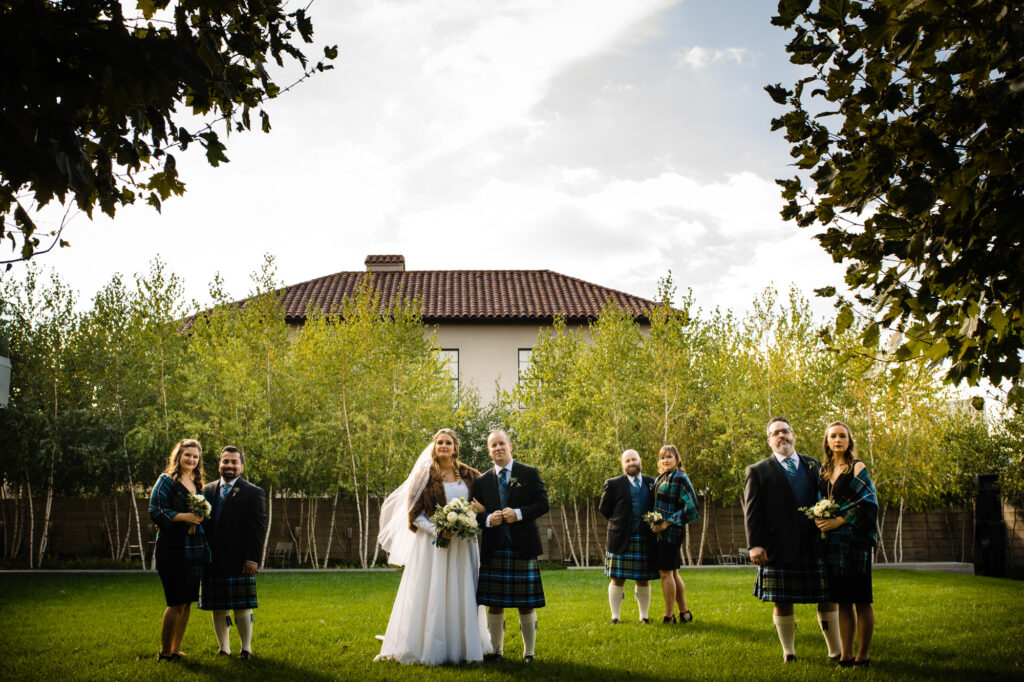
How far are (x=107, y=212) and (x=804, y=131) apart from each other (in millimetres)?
4433

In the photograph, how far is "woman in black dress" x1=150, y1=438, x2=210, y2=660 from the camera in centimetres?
754

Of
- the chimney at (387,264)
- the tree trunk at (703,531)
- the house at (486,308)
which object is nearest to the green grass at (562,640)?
the tree trunk at (703,531)

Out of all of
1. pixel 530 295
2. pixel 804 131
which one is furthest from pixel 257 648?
pixel 530 295

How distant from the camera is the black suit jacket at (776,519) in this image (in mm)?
7324

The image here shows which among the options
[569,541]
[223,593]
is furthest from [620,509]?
[569,541]

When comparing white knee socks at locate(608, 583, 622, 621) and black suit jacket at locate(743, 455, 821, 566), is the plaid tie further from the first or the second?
white knee socks at locate(608, 583, 622, 621)

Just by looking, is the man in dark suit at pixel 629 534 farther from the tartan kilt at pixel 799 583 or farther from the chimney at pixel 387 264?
the chimney at pixel 387 264

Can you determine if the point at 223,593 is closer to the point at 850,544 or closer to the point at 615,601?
the point at 615,601

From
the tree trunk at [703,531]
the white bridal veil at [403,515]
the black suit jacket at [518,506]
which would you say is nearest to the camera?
the black suit jacket at [518,506]

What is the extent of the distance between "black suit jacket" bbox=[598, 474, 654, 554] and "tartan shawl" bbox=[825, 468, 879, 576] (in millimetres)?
3321

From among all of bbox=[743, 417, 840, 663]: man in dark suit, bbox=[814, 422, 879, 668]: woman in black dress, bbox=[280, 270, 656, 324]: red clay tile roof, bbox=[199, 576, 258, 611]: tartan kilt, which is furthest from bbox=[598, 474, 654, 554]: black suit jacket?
bbox=[280, 270, 656, 324]: red clay tile roof

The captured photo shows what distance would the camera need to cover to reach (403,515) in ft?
28.0

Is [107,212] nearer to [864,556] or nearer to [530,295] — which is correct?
[864,556]

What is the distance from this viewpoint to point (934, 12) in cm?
387
